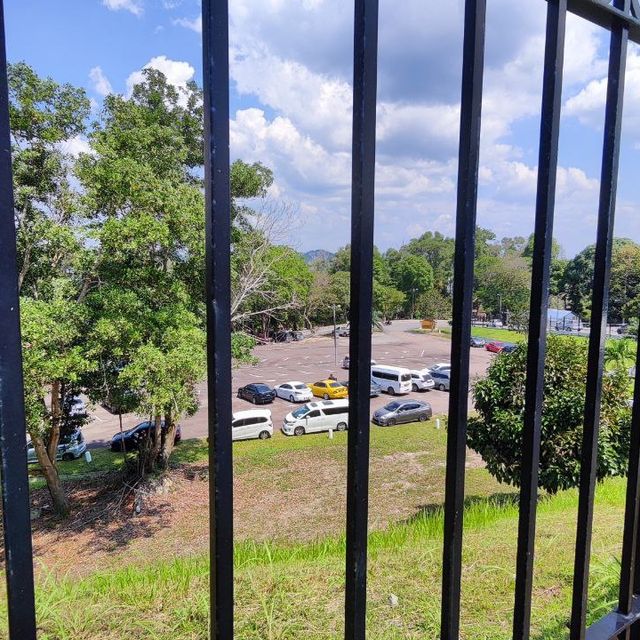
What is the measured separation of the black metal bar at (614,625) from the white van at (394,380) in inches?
474

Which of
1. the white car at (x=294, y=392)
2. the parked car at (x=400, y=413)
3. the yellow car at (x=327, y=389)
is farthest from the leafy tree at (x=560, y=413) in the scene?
the white car at (x=294, y=392)

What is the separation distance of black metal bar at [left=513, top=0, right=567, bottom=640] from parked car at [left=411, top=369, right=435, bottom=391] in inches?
509

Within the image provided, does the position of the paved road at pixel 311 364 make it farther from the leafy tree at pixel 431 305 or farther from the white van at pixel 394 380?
the leafy tree at pixel 431 305

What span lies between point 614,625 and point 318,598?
1050mm

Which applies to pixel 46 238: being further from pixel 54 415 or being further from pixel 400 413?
pixel 400 413

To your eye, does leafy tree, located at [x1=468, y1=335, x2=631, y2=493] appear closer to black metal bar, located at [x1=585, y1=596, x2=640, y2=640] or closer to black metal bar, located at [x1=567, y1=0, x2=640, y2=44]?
black metal bar, located at [x1=585, y1=596, x2=640, y2=640]

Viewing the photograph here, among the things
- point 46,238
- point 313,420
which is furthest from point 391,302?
point 46,238

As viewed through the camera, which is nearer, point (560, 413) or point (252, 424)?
point (560, 413)

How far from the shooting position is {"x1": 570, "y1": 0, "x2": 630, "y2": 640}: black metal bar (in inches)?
32.6

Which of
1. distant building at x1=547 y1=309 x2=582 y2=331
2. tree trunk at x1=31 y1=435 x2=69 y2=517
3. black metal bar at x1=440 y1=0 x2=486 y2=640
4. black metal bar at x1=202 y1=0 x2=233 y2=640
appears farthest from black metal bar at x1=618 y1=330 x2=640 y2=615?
distant building at x1=547 y1=309 x2=582 y2=331

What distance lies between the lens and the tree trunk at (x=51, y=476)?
6395 mm

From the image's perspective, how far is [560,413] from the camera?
15.1 ft

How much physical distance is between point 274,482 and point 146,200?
5.03 m

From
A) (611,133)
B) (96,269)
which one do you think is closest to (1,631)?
(611,133)
